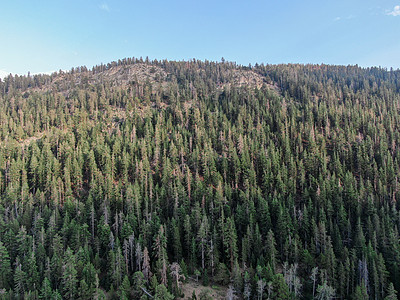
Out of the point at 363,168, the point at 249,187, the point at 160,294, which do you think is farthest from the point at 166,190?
the point at 363,168

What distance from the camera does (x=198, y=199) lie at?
7362 cm

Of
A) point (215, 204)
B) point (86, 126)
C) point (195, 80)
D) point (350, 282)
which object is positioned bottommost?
point (350, 282)

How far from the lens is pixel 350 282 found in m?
49.3

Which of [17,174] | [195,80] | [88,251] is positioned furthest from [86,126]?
[195,80]

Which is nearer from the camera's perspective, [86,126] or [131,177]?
[131,177]

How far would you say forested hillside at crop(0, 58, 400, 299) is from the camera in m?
46.4

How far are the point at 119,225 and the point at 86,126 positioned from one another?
73224 millimetres

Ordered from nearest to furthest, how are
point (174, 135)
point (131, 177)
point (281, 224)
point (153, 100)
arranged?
point (281, 224) → point (131, 177) → point (174, 135) → point (153, 100)

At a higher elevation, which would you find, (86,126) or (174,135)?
(86,126)

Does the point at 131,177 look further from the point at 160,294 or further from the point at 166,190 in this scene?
the point at 160,294

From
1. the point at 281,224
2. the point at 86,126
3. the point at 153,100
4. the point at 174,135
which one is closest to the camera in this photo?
the point at 281,224

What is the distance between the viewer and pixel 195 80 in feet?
621

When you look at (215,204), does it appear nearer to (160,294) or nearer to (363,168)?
(160,294)

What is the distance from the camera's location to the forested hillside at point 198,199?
4644 centimetres
